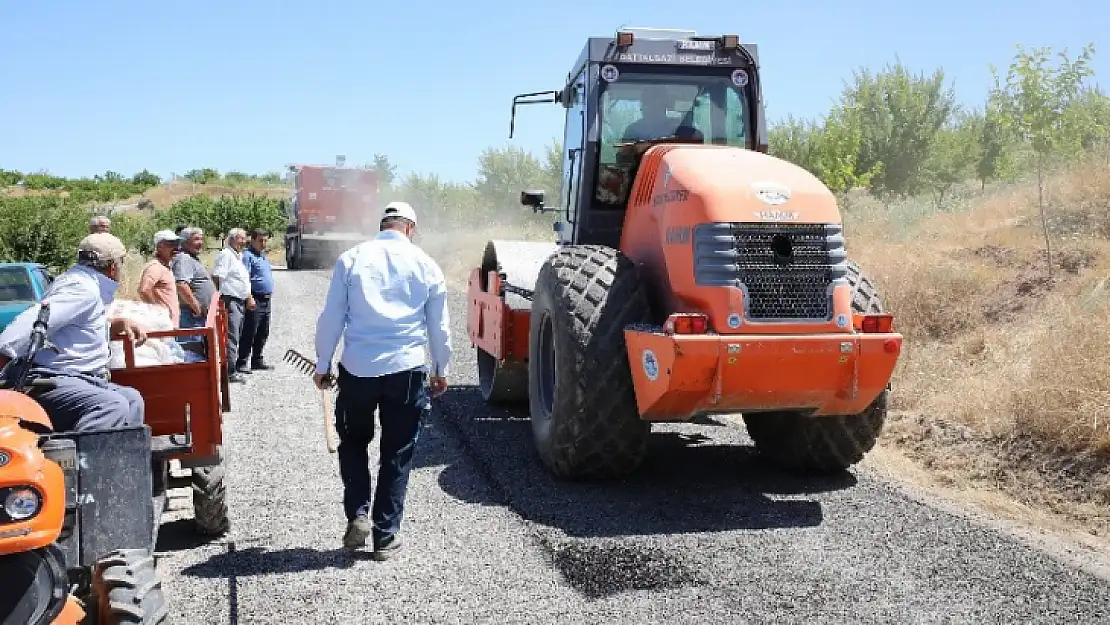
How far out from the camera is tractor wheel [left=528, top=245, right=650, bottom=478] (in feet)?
19.1

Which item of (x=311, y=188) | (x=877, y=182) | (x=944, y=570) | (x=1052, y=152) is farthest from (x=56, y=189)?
(x=944, y=570)

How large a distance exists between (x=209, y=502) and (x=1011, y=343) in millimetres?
7511

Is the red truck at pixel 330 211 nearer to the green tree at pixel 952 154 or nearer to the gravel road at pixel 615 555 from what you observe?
the green tree at pixel 952 154

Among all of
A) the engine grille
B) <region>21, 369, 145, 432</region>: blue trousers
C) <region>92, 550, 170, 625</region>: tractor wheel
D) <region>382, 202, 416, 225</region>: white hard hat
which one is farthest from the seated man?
the engine grille

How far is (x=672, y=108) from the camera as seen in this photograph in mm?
7246

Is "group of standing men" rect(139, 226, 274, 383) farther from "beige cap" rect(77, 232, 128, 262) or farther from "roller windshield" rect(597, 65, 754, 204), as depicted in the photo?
"roller windshield" rect(597, 65, 754, 204)

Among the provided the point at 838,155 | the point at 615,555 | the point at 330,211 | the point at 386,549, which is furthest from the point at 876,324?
the point at 330,211

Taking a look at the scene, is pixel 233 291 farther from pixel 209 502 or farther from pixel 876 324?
pixel 876 324

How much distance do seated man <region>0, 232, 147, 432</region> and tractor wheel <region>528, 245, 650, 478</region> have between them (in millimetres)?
2545

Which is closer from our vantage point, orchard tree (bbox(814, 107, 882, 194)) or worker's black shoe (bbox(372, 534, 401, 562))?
worker's black shoe (bbox(372, 534, 401, 562))

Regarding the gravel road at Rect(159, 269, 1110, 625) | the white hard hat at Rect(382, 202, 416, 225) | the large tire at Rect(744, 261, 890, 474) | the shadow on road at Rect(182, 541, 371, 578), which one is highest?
the white hard hat at Rect(382, 202, 416, 225)

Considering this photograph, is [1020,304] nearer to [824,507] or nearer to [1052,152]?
[1052,152]

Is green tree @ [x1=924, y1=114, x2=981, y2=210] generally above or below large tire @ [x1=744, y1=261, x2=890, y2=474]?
above

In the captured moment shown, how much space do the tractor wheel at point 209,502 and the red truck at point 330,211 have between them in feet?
73.3
